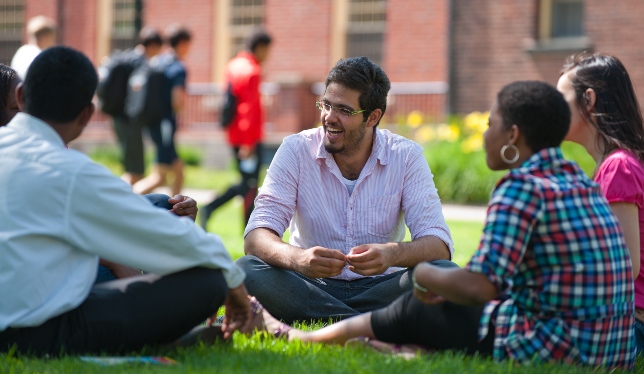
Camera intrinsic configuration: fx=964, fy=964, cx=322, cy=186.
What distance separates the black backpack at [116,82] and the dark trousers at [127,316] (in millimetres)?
8190

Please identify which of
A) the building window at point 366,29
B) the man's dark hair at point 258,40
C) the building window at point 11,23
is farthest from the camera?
the building window at point 11,23

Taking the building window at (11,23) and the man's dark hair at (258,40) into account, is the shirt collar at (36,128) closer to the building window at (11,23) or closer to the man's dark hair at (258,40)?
the man's dark hair at (258,40)

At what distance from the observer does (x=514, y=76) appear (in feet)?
61.5

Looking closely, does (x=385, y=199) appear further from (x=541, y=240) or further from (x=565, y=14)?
(x=565, y=14)

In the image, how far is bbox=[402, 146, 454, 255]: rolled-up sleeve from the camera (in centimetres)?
495

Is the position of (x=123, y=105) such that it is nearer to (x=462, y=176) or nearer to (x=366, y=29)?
(x=462, y=176)

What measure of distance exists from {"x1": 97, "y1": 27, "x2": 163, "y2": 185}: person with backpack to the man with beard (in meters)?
6.86

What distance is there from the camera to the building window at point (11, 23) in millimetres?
25531

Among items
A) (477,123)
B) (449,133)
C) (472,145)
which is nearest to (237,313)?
(472,145)

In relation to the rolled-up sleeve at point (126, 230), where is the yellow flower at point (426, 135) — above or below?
below

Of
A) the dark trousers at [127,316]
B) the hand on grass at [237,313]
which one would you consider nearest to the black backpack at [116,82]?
the hand on grass at [237,313]

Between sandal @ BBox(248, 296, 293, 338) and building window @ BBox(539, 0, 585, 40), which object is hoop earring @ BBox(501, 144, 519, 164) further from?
building window @ BBox(539, 0, 585, 40)

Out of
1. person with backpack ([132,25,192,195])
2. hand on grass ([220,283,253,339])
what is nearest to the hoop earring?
hand on grass ([220,283,253,339])

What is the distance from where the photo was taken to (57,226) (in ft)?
11.4
